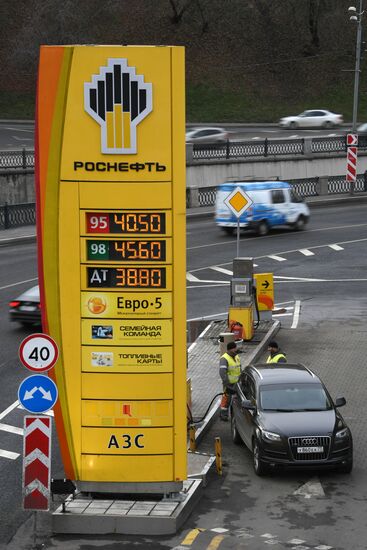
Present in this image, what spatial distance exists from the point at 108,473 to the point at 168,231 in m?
3.56

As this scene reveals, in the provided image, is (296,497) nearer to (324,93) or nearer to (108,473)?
(108,473)

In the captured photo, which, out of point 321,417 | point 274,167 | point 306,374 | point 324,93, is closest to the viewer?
point 321,417

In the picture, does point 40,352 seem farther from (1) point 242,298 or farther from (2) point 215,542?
(1) point 242,298

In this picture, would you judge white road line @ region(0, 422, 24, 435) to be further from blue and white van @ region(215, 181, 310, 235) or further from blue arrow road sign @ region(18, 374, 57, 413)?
blue and white van @ region(215, 181, 310, 235)

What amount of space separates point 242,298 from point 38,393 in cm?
1382

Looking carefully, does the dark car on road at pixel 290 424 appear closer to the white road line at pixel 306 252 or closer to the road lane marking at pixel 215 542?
the road lane marking at pixel 215 542

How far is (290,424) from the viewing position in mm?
18594

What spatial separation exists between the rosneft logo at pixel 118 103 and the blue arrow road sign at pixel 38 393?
3272 mm

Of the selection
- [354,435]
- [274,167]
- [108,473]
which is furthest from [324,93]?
[108,473]

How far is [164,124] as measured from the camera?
617 inches

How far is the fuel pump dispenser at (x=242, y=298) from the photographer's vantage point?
2800 centimetres

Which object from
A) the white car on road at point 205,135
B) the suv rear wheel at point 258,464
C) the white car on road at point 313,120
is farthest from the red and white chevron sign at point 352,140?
the suv rear wheel at point 258,464

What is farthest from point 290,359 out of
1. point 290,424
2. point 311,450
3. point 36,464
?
point 36,464

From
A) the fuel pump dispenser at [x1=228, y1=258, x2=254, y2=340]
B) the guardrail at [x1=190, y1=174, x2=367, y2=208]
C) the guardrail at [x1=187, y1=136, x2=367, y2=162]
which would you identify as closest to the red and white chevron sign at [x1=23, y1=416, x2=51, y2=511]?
the fuel pump dispenser at [x1=228, y1=258, x2=254, y2=340]
